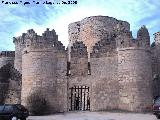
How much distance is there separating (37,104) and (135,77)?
673 cm

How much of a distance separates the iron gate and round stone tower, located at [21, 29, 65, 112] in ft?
5.15

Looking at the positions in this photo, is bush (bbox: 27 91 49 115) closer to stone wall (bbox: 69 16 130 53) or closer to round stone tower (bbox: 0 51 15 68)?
stone wall (bbox: 69 16 130 53)

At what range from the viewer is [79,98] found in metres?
28.8

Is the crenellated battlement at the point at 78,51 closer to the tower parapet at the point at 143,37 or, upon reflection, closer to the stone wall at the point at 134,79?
the stone wall at the point at 134,79

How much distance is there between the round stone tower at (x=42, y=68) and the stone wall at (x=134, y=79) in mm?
4613

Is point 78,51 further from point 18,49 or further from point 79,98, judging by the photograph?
point 18,49

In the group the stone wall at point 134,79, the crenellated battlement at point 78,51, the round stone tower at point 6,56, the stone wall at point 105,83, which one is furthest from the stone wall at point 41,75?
the round stone tower at point 6,56

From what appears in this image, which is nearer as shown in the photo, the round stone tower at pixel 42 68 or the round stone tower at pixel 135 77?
the round stone tower at pixel 135 77

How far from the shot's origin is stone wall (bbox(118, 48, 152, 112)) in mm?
24281

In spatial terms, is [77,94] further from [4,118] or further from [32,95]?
[4,118]

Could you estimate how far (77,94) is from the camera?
2864cm

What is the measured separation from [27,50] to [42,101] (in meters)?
4.03

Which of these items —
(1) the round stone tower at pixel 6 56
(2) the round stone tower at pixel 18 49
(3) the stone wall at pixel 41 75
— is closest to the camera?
(3) the stone wall at pixel 41 75

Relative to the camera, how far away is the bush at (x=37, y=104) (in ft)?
80.5
